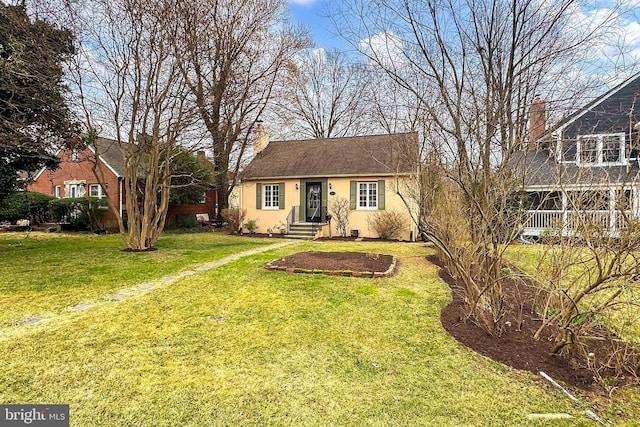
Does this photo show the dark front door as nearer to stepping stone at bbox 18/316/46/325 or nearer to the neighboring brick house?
the neighboring brick house

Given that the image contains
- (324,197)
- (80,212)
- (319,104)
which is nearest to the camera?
(324,197)

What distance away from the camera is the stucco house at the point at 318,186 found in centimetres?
1566

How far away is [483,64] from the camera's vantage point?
4.50 m

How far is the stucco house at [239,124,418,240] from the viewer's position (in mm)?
15664

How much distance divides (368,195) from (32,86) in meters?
12.4

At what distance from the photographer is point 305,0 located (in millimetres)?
4973

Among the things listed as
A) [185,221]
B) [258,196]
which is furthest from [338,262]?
[185,221]

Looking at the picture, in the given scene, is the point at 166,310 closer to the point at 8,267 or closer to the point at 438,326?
the point at 438,326

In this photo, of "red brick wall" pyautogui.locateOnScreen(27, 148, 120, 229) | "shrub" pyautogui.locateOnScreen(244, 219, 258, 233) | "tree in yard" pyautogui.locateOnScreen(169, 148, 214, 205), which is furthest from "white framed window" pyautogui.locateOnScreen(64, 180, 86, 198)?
"shrub" pyautogui.locateOnScreen(244, 219, 258, 233)

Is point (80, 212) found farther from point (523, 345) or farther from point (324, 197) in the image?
point (523, 345)

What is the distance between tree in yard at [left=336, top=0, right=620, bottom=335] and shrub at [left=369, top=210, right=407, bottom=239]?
1020 cm

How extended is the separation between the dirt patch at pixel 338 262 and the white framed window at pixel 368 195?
252 inches

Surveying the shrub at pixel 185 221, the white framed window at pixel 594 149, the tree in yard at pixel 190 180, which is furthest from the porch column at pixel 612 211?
the shrub at pixel 185 221

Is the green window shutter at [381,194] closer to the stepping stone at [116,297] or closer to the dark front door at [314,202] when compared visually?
the dark front door at [314,202]
